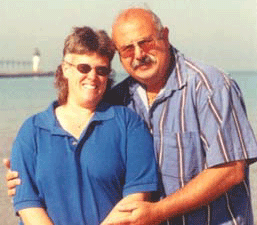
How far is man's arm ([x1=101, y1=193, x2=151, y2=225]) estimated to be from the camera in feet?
10.2

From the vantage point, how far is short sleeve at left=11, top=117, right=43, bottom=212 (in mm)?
3223

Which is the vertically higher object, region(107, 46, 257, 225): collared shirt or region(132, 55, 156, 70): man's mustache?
region(132, 55, 156, 70): man's mustache

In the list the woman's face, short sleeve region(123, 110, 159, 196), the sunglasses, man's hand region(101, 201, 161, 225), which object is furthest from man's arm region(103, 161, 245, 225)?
the sunglasses

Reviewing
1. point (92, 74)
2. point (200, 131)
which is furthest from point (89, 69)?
point (200, 131)

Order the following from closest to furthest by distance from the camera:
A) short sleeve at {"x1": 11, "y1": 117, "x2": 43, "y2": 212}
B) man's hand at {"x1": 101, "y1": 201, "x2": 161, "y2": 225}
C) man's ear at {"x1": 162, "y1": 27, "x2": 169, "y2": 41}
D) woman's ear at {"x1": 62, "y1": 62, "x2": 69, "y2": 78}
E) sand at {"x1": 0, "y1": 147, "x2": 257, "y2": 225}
Answer: 1. man's hand at {"x1": 101, "y1": 201, "x2": 161, "y2": 225}
2. short sleeve at {"x1": 11, "y1": 117, "x2": 43, "y2": 212}
3. woman's ear at {"x1": 62, "y1": 62, "x2": 69, "y2": 78}
4. man's ear at {"x1": 162, "y1": 27, "x2": 169, "y2": 41}
5. sand at {"x1": 0, "y1": 147, "x2": 257, "y2": 225}

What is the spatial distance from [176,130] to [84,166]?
519 mm

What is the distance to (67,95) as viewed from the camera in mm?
3438

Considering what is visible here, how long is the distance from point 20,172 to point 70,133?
1.07 ft

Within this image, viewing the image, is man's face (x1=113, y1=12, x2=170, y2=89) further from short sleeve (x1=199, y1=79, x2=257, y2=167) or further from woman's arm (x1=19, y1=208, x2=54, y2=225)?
woman's arm (x1=19, y1=208, x2=54, y2=225)

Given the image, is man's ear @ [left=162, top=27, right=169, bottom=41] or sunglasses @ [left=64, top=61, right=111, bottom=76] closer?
sunglasses @ [left=64, top=61, right=111, bottom=76]

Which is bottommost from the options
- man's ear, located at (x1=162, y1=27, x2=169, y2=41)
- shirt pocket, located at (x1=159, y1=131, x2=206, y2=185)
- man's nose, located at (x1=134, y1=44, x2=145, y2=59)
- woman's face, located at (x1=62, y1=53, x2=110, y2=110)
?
shirt pocket, located at (x1=159, y1=131, x2=206, y2=185)

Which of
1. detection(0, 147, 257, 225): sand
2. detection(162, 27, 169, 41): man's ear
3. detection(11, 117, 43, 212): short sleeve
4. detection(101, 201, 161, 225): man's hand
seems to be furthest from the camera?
detection(0, 147, 257, 225): sand

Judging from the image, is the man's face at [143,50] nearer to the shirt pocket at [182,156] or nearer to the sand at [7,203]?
the shirt pocket at [182,156]

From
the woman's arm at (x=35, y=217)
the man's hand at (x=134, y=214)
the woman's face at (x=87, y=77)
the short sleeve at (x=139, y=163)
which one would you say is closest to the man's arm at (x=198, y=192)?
the man's hand at (x=134, y=214)
